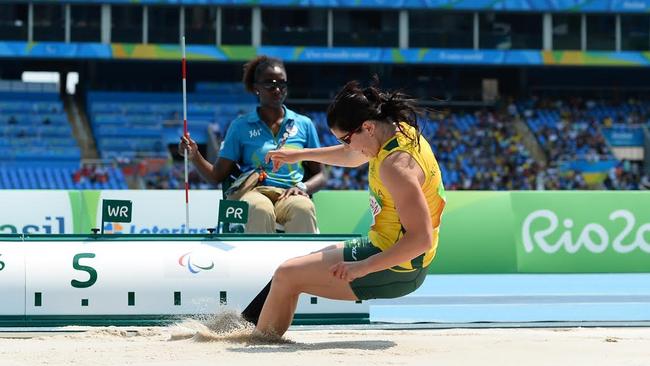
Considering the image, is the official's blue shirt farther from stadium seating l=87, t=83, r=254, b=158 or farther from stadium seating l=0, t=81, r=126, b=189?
stadium seating l=87, t=83, r=254, b=158

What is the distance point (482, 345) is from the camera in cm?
606

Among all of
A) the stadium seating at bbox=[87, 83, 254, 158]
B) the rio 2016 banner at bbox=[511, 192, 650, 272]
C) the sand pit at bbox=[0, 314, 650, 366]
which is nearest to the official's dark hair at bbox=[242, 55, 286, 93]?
the sand pit at bbox=[0, 314, 650, 366]

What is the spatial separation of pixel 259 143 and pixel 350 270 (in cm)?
326

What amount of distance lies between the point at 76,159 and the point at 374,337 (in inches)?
1138

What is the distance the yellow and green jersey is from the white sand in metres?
0.53

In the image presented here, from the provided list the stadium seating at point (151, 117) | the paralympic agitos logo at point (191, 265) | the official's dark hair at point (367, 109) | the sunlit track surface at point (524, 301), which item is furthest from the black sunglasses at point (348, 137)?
the stadium seating at point (151, 117)

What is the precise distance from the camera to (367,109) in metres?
5.60

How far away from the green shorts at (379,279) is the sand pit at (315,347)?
29cm

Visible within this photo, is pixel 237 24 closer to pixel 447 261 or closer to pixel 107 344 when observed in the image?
pixel 447 261

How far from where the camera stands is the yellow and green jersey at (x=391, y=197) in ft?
18.2

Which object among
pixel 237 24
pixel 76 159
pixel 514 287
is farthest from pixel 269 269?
pixel 237 24

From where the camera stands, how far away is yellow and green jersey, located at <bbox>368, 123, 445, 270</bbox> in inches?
219

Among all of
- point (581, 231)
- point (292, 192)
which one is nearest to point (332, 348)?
point (292, 192)

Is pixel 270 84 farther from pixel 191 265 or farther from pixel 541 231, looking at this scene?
pixel 541 231
